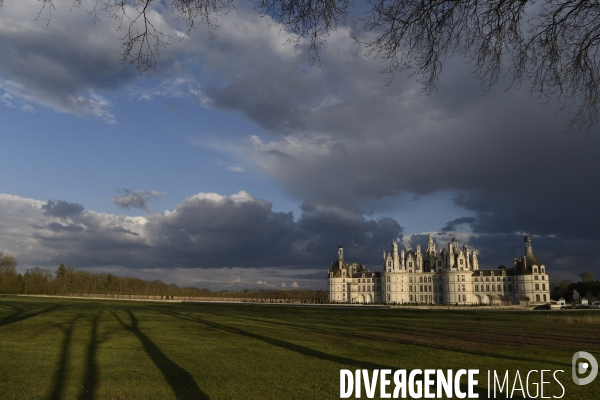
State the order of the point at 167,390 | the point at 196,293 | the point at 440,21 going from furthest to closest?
the point at 196,293, the point at 167,390, the point at 440,21

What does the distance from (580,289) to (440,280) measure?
3348 centimetres

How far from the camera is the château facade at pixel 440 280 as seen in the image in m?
97.7

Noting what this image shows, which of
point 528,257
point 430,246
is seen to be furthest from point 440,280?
point 528,257

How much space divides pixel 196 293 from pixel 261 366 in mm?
146262

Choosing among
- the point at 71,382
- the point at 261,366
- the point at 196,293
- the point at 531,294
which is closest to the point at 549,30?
the point at 261,366

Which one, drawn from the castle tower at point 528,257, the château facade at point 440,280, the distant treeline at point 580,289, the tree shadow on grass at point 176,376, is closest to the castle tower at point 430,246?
the château facade at point 440,280

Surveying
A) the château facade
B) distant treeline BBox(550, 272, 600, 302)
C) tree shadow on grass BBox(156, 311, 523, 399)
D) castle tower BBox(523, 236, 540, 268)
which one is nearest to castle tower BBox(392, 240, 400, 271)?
the château facade

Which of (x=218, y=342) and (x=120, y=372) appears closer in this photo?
(x=120, y=372)

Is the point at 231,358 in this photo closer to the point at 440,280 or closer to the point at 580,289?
the point at 440,280

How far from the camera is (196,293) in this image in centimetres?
15288

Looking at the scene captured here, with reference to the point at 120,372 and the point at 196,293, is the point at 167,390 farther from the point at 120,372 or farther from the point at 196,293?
the point at 196,293

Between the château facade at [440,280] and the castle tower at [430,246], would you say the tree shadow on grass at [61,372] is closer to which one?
the château facade at [440,280]

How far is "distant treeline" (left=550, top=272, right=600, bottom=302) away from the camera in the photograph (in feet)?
326

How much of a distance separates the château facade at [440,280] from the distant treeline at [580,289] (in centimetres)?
1242
